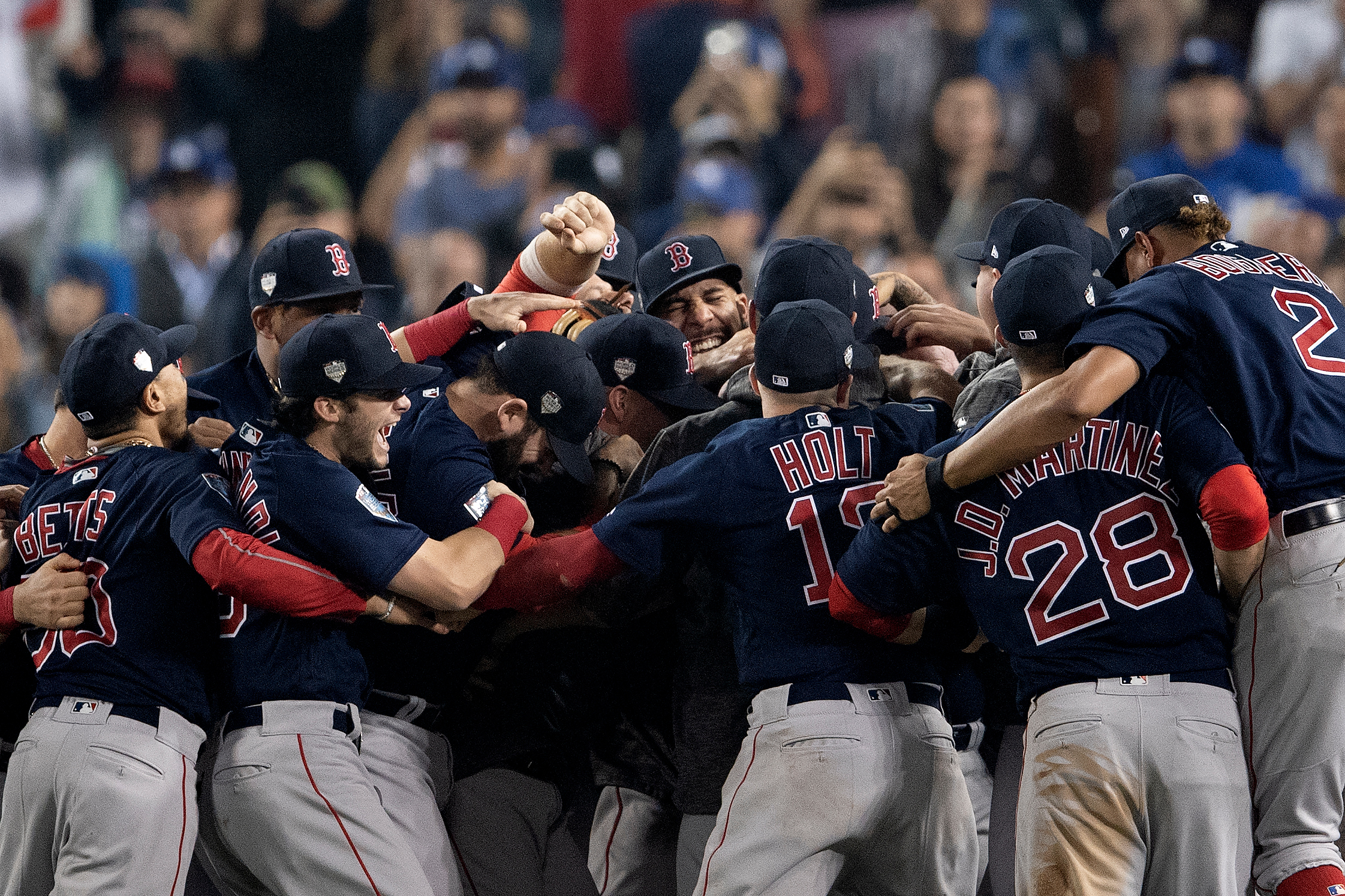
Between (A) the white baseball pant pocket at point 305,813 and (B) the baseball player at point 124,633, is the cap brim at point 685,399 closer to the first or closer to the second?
(B) the baseball player at point 124,633

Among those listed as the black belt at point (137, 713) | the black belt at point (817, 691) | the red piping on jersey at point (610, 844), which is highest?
the black belt at point (817, 691)

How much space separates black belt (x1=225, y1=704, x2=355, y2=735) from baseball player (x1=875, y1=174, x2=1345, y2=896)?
1.57 m

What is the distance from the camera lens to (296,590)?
378cm

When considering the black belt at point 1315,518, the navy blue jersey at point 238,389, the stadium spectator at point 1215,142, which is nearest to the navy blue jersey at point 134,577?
the navy blue jersey at point 238,389

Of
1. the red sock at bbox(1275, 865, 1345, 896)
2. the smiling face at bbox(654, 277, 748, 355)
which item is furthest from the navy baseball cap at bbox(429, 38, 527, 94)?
the red sock at bbox(1275, 865, 1345, 896)

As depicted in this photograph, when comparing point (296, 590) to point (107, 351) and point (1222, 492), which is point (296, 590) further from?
point (1222, 492)

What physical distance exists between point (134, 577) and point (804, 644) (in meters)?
1.84

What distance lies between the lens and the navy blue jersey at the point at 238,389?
4.87 m

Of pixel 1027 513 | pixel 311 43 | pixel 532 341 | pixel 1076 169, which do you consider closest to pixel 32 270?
pixel 311 43

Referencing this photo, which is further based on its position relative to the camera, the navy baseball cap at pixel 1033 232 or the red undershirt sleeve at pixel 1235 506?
the navy baseball cap at pixel 1033 232

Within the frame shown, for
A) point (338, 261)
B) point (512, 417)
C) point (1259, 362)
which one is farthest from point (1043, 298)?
point (338, 261)

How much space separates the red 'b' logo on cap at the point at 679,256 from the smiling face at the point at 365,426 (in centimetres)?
178

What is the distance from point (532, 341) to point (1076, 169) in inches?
292

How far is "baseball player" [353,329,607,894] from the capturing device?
160 inches
